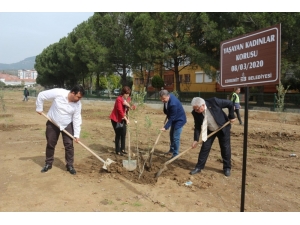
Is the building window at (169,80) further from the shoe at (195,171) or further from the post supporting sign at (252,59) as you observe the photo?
the post supporting sign at (252,59)

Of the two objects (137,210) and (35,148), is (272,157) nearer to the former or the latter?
(137,210)

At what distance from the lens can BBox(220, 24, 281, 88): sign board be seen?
106 inches

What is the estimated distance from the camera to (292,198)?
4254 mm

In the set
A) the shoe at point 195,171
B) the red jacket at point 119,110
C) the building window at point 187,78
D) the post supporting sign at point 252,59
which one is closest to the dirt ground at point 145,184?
the shoe at point 195,171

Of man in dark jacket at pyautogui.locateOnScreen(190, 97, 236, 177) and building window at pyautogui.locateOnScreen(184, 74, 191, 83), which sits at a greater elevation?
building window at pyautogui.locateOnScreen(184, 74, 191, 83)

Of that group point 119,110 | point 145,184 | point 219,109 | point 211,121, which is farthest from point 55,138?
point 219,109

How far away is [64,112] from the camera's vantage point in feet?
16.6

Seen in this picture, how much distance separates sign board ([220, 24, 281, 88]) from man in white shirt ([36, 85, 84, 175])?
2.67 m

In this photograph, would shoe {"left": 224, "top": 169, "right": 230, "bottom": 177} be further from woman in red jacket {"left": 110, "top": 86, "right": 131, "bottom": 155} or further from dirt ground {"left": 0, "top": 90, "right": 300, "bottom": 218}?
woman in red jacket {"left": 110, "top": 86, "right": 131, "bottom": 155}

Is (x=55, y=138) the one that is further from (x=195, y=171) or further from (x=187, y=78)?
(x=187, y=78)

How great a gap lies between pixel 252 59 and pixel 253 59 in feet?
0.04

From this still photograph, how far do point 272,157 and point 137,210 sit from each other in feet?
13.7

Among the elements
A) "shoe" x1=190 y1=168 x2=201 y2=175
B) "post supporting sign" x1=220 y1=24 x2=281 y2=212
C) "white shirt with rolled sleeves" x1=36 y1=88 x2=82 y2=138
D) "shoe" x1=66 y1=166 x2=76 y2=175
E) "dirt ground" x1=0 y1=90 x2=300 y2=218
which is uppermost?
"post supporting sign" x1=220 y1=24 x2=281 y2=212

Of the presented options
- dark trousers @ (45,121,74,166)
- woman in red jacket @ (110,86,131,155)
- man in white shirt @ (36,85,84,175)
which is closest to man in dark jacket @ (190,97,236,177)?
woman in red jacket @ (110,86,131,155)
